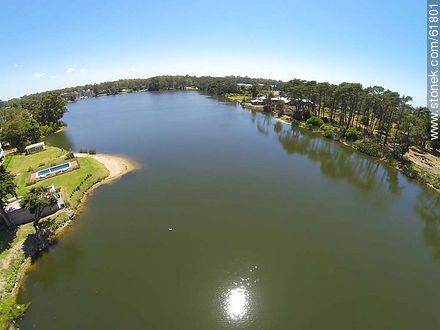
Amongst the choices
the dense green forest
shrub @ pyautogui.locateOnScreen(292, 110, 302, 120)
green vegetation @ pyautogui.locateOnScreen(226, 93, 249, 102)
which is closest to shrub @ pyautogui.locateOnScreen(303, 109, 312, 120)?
the dense green forest

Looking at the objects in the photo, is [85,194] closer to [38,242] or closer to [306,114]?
[38,242]

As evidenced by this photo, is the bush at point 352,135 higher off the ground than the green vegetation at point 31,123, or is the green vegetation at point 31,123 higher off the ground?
the green vegetation at point 31,123

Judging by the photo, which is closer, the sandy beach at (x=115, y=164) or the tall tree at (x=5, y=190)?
the tall tree at (x=5, y=190)

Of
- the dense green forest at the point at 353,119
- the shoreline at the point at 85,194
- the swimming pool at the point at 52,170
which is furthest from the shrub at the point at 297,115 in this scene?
the swimming pool at the point at 52,170

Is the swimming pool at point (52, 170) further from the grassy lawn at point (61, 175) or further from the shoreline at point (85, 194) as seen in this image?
the shoreline at point (85, 194)

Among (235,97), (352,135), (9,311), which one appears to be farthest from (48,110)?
(352,135)

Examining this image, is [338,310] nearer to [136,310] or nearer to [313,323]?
[313,323]
